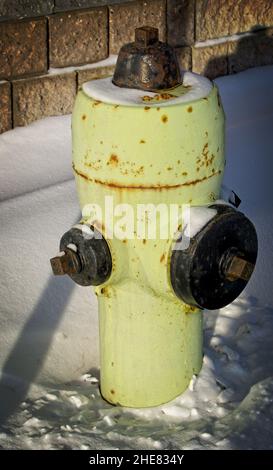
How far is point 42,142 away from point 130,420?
1611 millimetres

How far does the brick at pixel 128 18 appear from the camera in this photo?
421 cm

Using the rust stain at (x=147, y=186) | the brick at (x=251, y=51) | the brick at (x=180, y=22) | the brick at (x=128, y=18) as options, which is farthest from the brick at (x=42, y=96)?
the rust stain at (x=147, y=186)

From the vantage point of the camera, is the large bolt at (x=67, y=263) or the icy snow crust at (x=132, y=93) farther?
the large bolt at (x=67, y=263)

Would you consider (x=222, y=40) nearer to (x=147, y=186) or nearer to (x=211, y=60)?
(x=211, y=60)

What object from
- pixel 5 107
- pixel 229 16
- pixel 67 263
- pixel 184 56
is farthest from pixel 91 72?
pixel 67 263

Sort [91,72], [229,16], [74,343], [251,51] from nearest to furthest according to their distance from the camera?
[74,343], [91,72], [229,16], [251,51]

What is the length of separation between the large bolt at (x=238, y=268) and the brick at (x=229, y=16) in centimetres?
223

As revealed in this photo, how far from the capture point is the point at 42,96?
4125mm

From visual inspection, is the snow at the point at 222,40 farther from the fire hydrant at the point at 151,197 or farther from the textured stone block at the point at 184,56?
the fire hydrant at the point at 151,197

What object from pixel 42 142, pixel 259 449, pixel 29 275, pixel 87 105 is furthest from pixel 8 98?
pixel 259 449

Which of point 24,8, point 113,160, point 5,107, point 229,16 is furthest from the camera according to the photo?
point 229,16

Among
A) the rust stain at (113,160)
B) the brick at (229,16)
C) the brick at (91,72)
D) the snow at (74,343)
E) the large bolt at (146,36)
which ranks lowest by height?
the snow at (74,343)

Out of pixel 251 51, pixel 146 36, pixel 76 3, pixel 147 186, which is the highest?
pixel 146 36

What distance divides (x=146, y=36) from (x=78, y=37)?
1640mm
